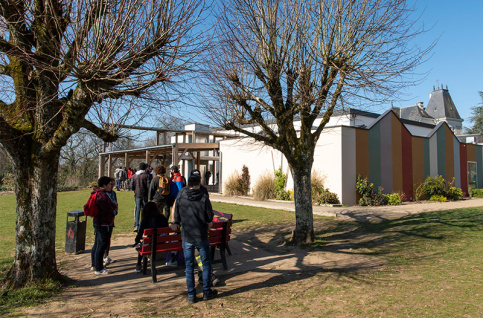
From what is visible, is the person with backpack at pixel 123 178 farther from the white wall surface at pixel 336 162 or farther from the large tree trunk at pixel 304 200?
the large tree trunk at pixel 304 200

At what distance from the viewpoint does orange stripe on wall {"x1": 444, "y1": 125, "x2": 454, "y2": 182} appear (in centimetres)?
2170

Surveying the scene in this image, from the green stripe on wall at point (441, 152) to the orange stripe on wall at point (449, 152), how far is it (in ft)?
1.10

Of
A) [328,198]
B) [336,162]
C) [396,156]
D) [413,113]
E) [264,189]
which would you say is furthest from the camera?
[413,113]

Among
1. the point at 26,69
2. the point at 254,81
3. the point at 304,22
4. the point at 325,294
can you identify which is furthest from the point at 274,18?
the point at 325,294

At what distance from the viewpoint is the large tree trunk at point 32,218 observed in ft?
15.8

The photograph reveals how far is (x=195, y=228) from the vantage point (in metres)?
4.73

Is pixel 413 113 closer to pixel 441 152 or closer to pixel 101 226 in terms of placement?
pixel 441 152

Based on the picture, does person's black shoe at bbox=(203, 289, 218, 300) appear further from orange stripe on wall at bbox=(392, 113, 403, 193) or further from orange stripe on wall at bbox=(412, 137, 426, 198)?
orange stripe on wall at bbox=(412, 137, 426, 198)

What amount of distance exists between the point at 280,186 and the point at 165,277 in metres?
12.0

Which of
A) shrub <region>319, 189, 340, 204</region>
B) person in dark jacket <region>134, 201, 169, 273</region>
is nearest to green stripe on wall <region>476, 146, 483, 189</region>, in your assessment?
shrub <region>319, 189, 340, 204</region>

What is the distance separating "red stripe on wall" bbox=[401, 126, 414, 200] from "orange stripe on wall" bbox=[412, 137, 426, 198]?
0.36m

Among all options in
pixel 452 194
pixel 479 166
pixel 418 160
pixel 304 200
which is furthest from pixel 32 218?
pixel 479 166

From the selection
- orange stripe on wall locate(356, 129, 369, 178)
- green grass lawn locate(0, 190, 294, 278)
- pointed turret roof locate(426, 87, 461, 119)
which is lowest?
green grass lawn locate(0, 190, 294, 278)

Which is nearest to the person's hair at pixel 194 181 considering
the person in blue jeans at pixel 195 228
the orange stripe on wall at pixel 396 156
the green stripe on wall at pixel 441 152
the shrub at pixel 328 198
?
the person in blue jeans at pixel 195 228
